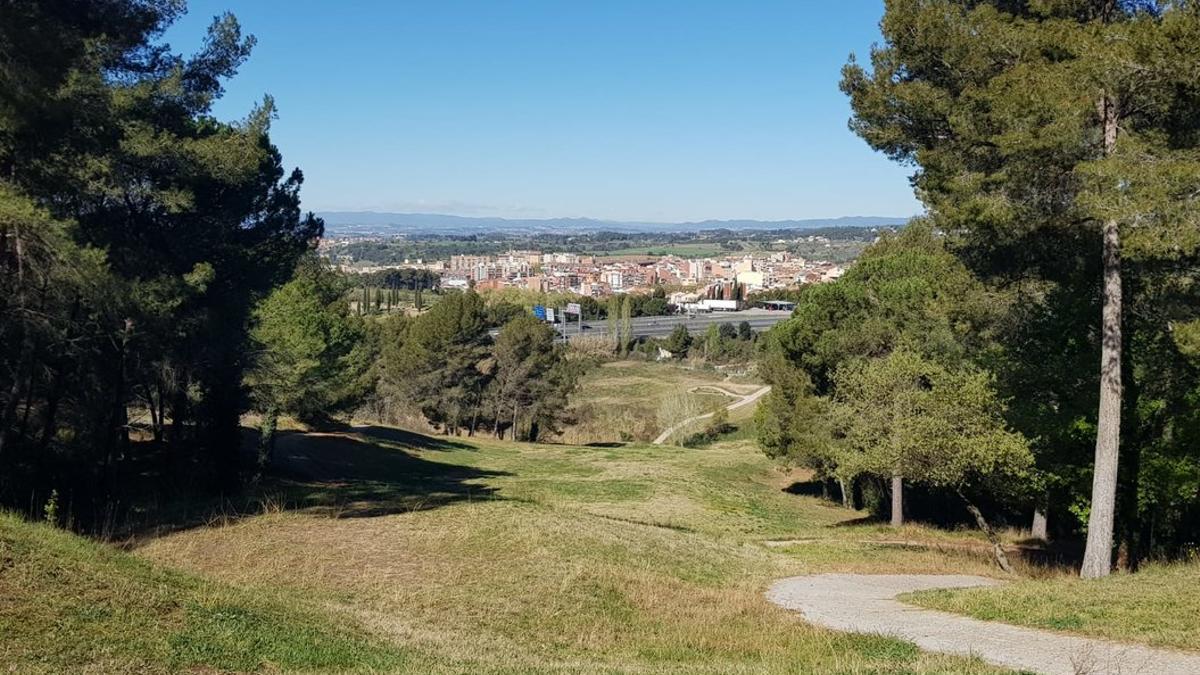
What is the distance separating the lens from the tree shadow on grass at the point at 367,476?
74.7ft

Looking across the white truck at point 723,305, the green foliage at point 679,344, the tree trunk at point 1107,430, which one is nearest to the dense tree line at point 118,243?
the tree trunk at point 1107,430

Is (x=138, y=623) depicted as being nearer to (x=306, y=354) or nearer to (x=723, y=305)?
(x=306, y=354)

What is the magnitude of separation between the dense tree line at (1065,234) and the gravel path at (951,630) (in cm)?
259

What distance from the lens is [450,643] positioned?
416 inches

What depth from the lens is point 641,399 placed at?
84312 millimetres

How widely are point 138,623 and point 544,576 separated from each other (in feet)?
23.3

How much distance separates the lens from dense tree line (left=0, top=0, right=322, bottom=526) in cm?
1486

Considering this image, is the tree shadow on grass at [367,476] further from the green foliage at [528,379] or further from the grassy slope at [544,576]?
the green foliage at [528,379]

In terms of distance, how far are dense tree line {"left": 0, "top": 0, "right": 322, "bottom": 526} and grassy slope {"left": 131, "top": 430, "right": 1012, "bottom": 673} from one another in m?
3.71

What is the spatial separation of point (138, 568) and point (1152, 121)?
15.4 meters

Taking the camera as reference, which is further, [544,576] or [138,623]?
[544,576]

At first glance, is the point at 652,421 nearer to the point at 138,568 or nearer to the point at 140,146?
the point at 140,146

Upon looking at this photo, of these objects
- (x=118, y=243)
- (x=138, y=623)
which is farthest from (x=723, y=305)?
(x=138, y=623)

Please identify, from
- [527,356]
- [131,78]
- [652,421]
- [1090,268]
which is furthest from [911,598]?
[652,421]
